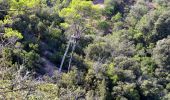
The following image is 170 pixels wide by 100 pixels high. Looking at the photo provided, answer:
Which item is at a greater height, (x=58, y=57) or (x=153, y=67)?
(x=58, y=57)

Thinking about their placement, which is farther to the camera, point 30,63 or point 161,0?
point 161,0

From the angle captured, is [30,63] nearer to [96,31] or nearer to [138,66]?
[138,66]

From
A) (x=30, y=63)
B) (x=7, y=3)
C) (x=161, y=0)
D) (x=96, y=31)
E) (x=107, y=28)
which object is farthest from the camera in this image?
(x=161, y=0)

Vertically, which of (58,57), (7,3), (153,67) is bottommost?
(153,67)

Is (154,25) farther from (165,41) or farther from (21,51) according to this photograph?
(21,51)

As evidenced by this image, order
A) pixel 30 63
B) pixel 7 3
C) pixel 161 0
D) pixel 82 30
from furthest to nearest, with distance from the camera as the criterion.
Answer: pixel 161 0 → pixel 82 30 → pixel 7 3 → pixel 30 63

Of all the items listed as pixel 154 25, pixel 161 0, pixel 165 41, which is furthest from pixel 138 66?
pixel 161 0
